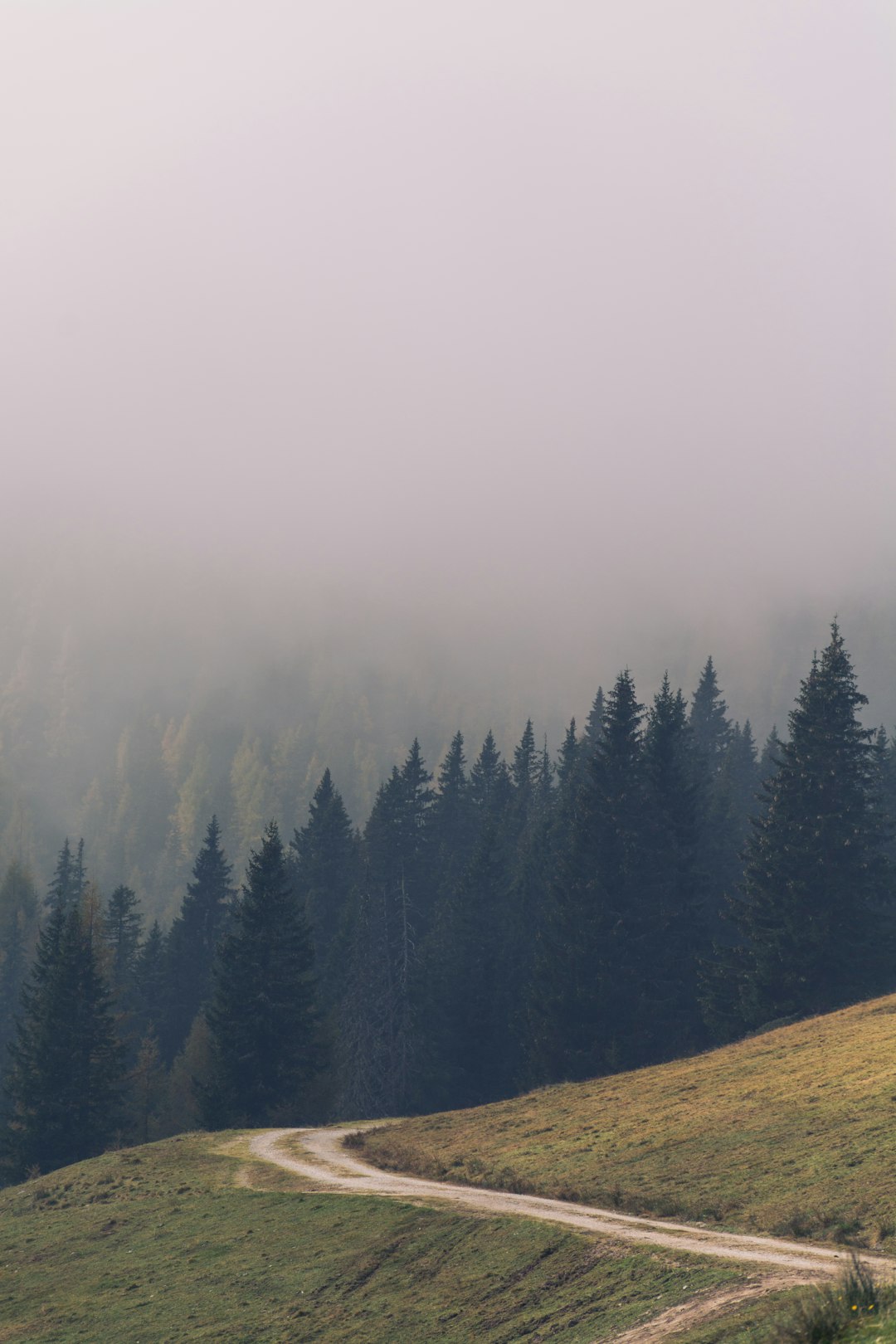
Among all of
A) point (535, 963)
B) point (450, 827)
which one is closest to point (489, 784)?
point (450, 827)

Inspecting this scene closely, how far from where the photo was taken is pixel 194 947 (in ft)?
336

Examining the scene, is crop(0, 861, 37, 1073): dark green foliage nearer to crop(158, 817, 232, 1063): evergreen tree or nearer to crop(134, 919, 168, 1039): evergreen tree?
crop(134, 919, 168, 1039): evergreen tree

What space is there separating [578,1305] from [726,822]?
216 ft

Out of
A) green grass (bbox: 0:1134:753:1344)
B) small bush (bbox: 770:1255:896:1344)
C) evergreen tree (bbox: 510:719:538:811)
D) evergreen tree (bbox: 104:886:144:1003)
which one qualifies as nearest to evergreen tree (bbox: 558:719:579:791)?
evergreen tree (bbox: 510:719:538:811)

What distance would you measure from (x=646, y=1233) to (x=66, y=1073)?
51.7 metres

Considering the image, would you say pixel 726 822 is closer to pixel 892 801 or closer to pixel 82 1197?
pixel 892 801

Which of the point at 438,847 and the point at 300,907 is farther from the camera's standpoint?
the point at 438,847

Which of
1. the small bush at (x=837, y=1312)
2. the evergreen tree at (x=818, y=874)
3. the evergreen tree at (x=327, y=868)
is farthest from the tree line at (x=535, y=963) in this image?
the small bush at (x=837, y=1312)

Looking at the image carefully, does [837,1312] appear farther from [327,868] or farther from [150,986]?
[327,868]

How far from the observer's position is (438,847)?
110m

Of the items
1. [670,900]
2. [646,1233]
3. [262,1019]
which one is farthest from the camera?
[670,900]

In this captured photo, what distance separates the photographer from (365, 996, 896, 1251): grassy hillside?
24.6 m

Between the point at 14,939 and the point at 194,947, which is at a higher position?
the point at 14,939

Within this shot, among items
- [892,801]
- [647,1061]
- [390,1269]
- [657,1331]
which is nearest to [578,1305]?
[657,1331]
